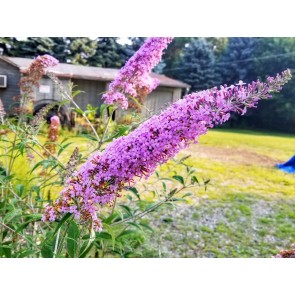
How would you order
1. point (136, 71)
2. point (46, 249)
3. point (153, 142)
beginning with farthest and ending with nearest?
point (136, 71) → point (46, 249) → point (153, 142)

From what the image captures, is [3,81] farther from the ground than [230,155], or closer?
farther from the ground

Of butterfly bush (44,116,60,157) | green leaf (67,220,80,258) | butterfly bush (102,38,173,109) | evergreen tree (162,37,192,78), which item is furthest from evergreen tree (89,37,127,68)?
green leaf (67,220,80,258)

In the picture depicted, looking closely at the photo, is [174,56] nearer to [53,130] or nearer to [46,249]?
[53,130]

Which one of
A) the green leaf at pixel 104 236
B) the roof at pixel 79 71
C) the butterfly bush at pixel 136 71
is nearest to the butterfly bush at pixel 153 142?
the green leaf at pixel 104 236

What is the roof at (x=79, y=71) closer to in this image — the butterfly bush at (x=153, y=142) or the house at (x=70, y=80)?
the house at (x=70, y=80)

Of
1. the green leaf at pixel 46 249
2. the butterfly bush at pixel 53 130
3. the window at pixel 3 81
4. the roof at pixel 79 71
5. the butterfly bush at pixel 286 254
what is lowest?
the butterfly bush at pixel 286 254

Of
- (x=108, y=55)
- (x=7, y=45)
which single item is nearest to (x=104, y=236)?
(x=108, y=55)
